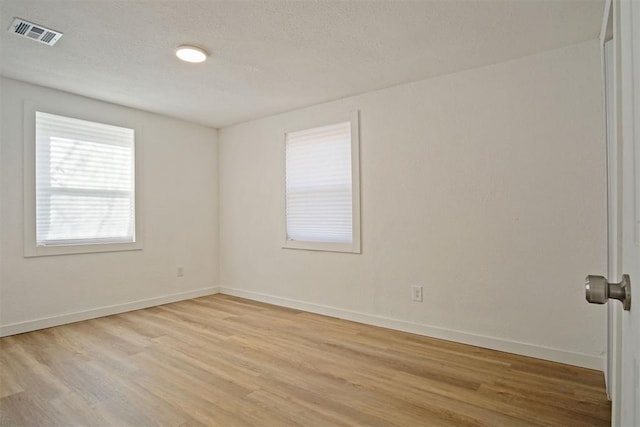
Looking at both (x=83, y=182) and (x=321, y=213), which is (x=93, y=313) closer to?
(x=83, y=182)

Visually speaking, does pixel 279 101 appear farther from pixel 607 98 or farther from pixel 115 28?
pixel 607 98

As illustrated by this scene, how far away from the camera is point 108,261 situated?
156 inches

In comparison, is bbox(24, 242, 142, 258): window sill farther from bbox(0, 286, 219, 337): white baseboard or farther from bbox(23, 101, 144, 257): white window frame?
bbox(0, 286, 219, 337): white baseboard

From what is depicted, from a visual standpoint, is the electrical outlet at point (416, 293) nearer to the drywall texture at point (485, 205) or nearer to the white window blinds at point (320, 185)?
the drywall texture at point (485, 205)

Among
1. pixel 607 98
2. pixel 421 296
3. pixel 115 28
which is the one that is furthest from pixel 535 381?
pixel 115 28

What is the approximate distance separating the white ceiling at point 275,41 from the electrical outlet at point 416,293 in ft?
6.43

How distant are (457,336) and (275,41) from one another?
111 inches

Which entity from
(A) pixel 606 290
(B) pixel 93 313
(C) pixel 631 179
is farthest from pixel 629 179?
(B) pixel 93 313

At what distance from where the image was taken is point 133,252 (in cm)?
418

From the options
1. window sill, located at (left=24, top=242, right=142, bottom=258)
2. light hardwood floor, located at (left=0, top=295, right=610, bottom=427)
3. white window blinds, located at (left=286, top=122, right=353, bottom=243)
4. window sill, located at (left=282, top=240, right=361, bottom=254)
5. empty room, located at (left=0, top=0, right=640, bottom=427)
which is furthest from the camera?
white window blinds, located at (left=286, top=122, right=353, bottom=243)

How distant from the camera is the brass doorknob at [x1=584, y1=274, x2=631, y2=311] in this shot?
0.70 meters

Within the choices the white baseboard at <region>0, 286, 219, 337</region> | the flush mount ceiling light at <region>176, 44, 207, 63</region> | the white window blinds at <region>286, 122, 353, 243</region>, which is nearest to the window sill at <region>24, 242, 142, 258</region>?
the white baseboard at <region>0, 286, 219, 337</region>

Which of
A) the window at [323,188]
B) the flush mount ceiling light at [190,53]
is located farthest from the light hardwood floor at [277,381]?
the flush mount ceiling light at [190,53]

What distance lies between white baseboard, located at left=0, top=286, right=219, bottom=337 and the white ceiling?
231cm
